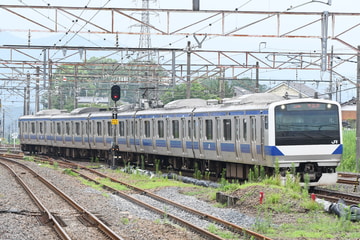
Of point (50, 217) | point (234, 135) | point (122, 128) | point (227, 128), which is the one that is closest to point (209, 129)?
point (227, 128)

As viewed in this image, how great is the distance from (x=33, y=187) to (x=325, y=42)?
A: 981 centimetres

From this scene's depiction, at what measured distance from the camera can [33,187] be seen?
20281 millimetres

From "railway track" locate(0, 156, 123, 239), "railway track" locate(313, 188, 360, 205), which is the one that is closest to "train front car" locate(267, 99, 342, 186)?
"railway track" locate(313, 188, 360, 205)

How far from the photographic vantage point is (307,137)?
57.4ft

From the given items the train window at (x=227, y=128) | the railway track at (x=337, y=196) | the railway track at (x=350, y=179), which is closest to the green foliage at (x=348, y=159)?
the railway track at (x=350, y=179)

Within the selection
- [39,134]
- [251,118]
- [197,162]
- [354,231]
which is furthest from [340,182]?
[39,134]

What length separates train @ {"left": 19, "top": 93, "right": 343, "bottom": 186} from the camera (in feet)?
57.1

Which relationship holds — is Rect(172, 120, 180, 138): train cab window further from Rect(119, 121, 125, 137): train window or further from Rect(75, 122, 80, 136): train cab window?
Rect(75, 122, 80, 136): train cab window

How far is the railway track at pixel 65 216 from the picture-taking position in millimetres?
11414

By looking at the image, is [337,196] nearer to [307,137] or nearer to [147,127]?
[307,137]

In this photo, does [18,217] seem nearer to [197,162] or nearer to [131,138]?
[197,162]

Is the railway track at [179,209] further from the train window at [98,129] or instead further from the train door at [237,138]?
the train window at [98,129]

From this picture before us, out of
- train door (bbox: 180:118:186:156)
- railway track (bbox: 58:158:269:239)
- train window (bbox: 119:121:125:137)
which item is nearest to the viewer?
railway track (bbox: 58:158:269:239)

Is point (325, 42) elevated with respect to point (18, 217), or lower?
elevated
